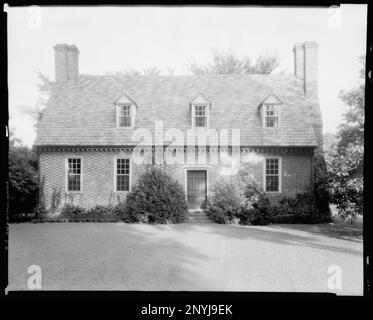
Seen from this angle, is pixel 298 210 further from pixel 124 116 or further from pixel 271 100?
pixel 124 116

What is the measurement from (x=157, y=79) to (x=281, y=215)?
10.0 m

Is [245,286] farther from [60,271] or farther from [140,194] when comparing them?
[140,194]

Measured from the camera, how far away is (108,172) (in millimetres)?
13617

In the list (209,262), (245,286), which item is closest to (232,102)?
(209,262)

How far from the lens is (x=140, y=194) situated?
10906 millimetres

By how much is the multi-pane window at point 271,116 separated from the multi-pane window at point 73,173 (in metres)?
10.2

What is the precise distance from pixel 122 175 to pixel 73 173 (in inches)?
101

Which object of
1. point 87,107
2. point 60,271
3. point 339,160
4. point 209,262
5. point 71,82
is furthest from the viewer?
point 71,82

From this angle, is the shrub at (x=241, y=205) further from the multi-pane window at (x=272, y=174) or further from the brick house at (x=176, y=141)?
the multi-pane window at (x=272, y=174)

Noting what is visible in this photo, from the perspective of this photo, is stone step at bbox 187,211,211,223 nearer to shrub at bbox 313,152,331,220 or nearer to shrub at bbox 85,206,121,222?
shrub at bbox 85,206,121,222

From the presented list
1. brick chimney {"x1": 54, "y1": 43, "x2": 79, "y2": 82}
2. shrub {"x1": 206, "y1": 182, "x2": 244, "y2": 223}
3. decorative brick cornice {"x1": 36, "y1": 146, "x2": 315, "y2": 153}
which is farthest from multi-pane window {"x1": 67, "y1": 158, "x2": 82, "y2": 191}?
shrub {"x1": 206, "y1": 182, "x2": 244, "y2": 223}

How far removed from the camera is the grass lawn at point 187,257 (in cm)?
489

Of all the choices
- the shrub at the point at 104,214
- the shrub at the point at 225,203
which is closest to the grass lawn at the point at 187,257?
the shrub at the point at 225,203

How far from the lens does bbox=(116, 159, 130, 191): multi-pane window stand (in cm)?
1367
